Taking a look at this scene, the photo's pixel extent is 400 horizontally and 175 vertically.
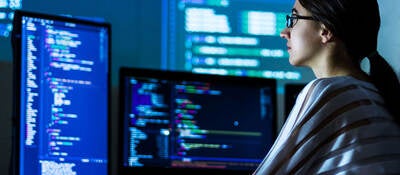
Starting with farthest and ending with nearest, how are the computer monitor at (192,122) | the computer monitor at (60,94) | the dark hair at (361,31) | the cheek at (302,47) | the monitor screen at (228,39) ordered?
the monitor screen at (228,39), the computer monitor at (192,122), the computer monitor at (60,94), the cheek at (302,47), the dark hair at (361,31)

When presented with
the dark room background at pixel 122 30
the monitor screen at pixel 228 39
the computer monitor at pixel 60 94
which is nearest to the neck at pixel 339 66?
the computer monitor at pixel 60 94

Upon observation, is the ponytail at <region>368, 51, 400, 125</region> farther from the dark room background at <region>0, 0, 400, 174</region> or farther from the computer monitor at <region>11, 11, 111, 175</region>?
the dark room background at <region>0, 0, 400, 174</region>

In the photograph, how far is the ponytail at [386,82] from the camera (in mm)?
1503

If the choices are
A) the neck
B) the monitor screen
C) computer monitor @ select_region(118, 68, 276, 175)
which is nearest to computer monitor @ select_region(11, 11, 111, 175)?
computer monitor @ select_region(118, 68, 276, 175)

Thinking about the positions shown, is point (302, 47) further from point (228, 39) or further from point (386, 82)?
point (228, 39)

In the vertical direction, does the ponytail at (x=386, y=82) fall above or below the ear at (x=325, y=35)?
below

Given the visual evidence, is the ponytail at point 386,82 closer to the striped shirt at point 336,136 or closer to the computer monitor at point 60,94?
the striped shirt at point 336,136

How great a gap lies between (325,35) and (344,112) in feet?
0.67

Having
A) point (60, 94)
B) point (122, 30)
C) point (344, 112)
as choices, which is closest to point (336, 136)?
point (344, 112)

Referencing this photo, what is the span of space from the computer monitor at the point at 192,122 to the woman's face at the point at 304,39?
771mm

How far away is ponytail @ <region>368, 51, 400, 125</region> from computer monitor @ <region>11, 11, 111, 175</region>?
2.92 feet

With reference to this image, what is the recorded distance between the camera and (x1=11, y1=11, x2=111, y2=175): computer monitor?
2.05 meters

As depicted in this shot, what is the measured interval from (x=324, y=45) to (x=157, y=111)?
88 centimetres

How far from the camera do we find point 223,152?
244cm
